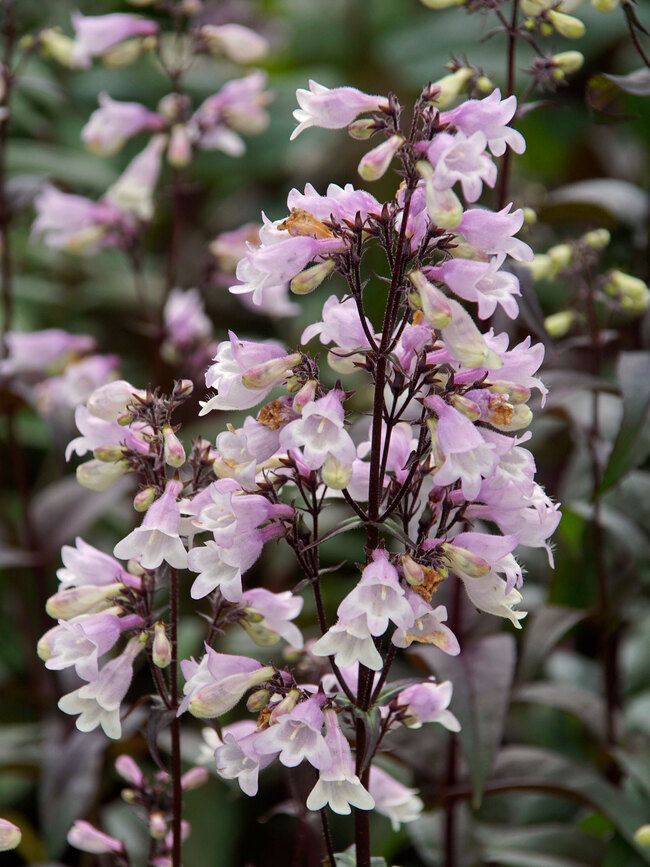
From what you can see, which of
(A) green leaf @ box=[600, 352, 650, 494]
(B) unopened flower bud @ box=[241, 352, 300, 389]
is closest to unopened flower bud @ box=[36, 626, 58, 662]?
(B) unopened flower bud @ box=[241, 352, 300, 389]

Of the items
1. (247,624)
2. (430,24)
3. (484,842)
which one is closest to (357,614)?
(247,624)

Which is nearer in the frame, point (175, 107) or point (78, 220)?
point (175, 107)

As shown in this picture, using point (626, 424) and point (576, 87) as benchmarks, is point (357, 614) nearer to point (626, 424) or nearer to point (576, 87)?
point (626, 424)

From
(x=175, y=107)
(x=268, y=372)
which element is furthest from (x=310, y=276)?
(x=175, y=107)

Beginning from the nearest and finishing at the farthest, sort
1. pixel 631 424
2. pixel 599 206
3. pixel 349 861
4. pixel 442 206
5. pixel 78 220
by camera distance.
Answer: pixel 442 206 → pixel 349 861 → pixel 631 424 → pixel 599 206 → pixel 78 220

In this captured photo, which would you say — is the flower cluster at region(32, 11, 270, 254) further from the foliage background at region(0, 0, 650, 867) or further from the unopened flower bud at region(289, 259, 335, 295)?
the unopened flower bud at region(289, 259, 335, 295)

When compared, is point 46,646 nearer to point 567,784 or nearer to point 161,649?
point 161,649

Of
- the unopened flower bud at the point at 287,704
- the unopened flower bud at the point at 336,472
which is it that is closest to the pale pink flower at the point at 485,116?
the unopened flower bud at the point at 336,472

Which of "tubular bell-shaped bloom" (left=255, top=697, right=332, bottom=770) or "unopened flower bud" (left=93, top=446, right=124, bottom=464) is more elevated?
"unopened flower bud" (left=93, top=446, right=124, bottom=464)
